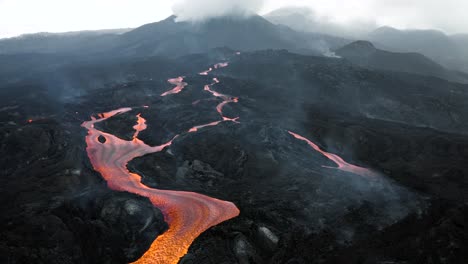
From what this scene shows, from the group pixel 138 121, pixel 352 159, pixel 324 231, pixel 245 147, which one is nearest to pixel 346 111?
pixel 352 159

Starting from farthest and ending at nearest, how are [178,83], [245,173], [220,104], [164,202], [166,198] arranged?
[178,83] < [220,104] < [245,173] < [166,198] < [164,202]

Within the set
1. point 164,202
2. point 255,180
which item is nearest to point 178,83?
point 255,180

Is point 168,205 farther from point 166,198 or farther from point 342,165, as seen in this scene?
point 342,165

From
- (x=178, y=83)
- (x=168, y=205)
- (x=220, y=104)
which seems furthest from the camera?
(x=178, y=83)

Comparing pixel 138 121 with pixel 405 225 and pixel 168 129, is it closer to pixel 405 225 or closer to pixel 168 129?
pixel 168 129

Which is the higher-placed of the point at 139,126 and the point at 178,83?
the point at 178,83

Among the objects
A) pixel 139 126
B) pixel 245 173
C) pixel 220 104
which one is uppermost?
pixel 220 104
